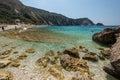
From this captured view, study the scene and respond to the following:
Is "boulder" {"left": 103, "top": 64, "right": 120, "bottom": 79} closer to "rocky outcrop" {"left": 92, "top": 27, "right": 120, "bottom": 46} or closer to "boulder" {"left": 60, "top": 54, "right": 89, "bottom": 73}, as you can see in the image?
"boulder" {"left": 60, "top": 54, "right": 89, "bottom": 73}

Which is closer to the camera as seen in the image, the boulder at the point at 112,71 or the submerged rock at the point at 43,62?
the boulder at the point at 112,71

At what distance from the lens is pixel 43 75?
42.2 feet

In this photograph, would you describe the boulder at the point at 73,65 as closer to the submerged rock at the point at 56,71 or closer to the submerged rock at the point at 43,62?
the submerged rock at the point at 56,71

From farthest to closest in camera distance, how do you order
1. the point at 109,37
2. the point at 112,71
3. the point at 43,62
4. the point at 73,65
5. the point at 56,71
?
the point at 109,37 < the point at 43,62 < the point at 73,65 < the point at 56,71 < the point at 112,71

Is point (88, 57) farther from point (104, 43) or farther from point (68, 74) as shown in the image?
point (104, 43)

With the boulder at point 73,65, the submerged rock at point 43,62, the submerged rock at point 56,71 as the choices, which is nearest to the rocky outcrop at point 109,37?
the boulder at point 73,65

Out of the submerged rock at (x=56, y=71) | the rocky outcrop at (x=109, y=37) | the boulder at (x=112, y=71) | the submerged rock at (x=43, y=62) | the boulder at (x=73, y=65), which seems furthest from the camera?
the rocky outcrop at (x=109, y=37)

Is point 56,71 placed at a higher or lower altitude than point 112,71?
lower

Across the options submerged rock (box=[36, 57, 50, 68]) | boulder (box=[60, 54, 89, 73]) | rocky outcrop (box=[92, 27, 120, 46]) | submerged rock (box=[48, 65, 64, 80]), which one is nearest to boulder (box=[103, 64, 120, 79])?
boulder (box=[60, 54, 89, 73])

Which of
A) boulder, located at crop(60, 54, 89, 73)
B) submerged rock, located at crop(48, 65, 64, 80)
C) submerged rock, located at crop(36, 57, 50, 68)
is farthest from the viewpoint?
submerged rock, located at crop(36, 57, 50, 68)

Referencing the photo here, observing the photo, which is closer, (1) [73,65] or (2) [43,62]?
(1) [73,65]

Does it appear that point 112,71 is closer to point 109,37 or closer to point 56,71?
point 56,71

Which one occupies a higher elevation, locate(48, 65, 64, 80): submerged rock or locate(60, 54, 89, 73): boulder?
locate(60, 54, 89, 73): boulder

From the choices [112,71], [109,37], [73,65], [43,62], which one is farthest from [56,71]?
[109,37]
